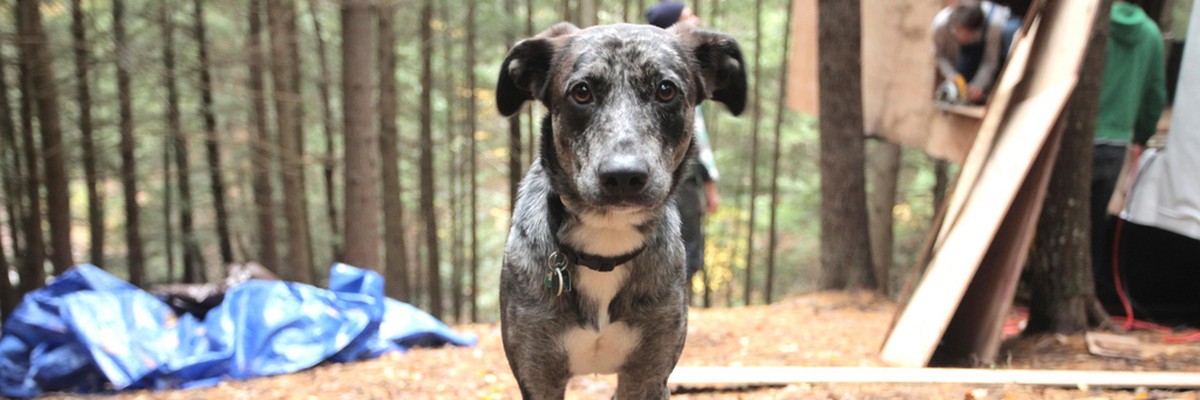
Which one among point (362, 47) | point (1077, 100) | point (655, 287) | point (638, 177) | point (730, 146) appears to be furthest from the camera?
point (730, 146)

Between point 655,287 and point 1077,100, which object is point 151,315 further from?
point 1077,100

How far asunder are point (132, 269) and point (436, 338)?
12299 mm

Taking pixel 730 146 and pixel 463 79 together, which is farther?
pixel 730 146

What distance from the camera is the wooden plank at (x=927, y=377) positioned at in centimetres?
410

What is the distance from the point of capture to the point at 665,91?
2.55 m

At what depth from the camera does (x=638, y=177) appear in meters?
2.31

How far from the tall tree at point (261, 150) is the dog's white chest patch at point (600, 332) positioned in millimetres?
8210

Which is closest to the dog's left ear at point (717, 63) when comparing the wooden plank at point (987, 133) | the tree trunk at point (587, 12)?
the wooden plank at point (987, 133)

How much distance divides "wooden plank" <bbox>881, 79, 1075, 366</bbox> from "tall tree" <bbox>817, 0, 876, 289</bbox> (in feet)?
7.84

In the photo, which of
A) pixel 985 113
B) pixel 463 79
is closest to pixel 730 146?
pixel 463 79

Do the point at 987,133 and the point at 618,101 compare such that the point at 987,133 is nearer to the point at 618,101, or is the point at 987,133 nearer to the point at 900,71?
the point at 900,71

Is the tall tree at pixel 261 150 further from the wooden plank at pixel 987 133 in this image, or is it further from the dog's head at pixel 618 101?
the dog's head at pixel 618 101

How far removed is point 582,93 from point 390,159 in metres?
11.3

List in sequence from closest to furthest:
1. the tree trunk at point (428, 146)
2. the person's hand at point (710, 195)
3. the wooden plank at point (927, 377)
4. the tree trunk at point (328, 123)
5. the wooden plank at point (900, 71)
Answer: the wooden plank at point (927, 377) → the person's hand at point (710, 195) → the wooden plank at point (900, 71) → the tree trunk at point (328, 123) → the tree trunk at point (428, 146)
